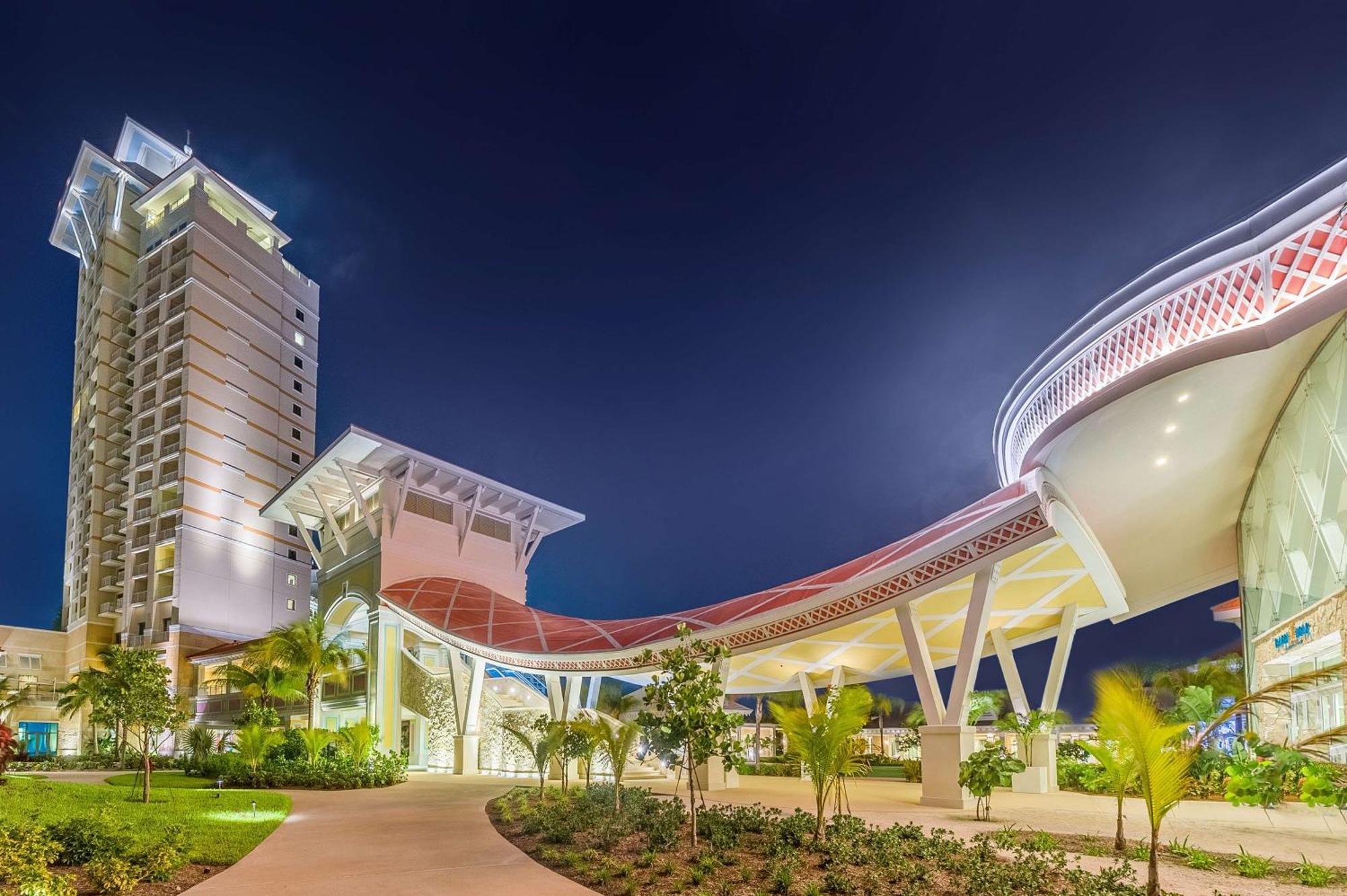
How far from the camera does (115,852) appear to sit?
9492 mm

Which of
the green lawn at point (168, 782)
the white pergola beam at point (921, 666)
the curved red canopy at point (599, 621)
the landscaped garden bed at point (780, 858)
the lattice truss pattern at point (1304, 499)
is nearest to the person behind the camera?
the landscaped garden bed at point (780, 858)

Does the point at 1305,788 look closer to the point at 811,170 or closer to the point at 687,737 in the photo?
the point at 687,737

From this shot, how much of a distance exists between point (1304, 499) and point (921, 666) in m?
7.03

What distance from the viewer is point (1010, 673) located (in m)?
20.8

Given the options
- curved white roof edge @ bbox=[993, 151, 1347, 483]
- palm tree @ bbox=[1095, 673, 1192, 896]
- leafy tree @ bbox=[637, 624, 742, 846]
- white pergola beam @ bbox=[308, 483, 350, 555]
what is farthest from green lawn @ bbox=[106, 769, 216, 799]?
curved white roof edge @ bbox=[993, 151, 1347, 483]

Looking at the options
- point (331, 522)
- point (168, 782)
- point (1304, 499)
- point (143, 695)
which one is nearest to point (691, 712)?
point (1304, 499)

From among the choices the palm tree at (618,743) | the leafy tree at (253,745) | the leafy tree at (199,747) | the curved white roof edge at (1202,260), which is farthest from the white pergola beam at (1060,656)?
the leafy tree at (199,747)

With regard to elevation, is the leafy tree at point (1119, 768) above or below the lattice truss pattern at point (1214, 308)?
below

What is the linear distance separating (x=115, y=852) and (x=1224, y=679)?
109 feet

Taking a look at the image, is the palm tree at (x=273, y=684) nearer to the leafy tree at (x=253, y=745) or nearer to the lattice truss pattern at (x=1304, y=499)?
the leafy tree at (x=253, y=745)

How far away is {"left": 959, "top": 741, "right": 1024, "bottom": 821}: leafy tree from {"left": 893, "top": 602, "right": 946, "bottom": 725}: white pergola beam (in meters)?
1.46

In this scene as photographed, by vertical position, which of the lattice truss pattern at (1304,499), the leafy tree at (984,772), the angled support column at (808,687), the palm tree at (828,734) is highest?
the lattice truss pattern at (1304,499)

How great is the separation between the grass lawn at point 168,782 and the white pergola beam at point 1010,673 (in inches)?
813

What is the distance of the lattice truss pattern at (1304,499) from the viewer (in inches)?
469
